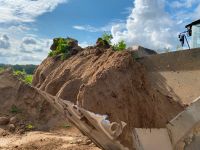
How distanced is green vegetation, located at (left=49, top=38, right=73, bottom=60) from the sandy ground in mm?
2294

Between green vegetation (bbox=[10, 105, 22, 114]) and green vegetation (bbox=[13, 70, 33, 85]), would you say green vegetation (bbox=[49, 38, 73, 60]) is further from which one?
green vegetation (bbox=[10, 105, 22, 114])

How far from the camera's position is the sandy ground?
344 inches

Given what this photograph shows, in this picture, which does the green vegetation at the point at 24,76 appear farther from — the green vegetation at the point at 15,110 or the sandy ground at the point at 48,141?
the sandy ground at the point at 48,141

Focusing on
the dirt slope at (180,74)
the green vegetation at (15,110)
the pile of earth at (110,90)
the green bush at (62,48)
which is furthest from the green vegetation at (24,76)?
the dirt slope at (180,74)

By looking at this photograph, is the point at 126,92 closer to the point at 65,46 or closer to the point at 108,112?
the point at 108,112

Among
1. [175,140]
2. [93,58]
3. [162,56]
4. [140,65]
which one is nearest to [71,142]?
[93,58]

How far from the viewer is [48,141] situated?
31.1ft

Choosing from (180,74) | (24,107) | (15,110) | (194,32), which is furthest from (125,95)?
(15,110)

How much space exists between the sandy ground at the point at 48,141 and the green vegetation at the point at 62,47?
229cm

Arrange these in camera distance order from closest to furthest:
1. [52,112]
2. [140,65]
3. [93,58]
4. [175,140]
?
[175,140], [140,65], [93,58], [52,112]

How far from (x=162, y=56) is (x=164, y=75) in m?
0.30

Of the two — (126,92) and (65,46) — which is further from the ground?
(65,46)

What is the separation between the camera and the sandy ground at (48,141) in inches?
344

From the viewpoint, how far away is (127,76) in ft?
22.4
